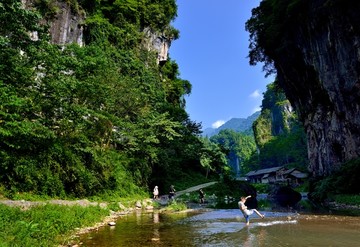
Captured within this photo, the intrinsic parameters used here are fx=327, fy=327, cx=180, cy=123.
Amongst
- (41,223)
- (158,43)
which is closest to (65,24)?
(158,43)

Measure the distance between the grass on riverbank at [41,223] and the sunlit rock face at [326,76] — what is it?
27482 mm

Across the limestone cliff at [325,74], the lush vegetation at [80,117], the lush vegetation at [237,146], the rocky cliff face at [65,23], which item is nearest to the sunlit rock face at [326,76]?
the limestone cliff at [325,74]

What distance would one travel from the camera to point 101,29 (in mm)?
44562

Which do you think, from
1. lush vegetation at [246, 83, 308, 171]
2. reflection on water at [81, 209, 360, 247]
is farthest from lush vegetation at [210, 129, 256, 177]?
reflection on water at [81, 209, 360, 247]

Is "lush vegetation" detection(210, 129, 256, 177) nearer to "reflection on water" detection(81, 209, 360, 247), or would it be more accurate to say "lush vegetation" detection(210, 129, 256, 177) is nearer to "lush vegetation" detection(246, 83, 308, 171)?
"lush vegetation" detection(246, 83, 308, 171)

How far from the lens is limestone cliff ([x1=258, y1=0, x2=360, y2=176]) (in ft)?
102

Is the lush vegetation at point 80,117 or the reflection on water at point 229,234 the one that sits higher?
the lush vegetation at point 80,117

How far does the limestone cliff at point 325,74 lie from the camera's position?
31.2 m

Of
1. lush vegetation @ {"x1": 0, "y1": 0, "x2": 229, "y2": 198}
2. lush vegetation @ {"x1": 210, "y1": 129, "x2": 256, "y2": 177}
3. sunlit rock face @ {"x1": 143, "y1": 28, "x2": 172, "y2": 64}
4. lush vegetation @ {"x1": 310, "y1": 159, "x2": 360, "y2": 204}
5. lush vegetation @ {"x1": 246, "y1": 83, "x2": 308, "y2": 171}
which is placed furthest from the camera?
lush vegetation @ {"x1": 210, "y1": 129, "x2": 256, "y2": 177}

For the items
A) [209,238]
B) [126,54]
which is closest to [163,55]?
[126,54]

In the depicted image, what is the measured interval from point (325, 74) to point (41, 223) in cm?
3302

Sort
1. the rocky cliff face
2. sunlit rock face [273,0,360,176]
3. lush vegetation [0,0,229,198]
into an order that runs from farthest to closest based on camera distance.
→ the rocky cliff face
sunlit rock face [273,0,360,176]
lush vegetation [0,0,229,198]

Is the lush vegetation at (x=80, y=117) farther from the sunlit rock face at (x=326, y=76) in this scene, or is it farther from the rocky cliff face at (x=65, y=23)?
the sunlit rock face at (x=326, y=76)

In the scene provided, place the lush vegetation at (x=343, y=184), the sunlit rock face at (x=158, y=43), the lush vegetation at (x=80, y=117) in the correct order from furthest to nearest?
the sunlit rock face at (x=158, y=43)
the lush vegetation at (x=343, y=184)
the lush vegetation at (x=80, y=117)
